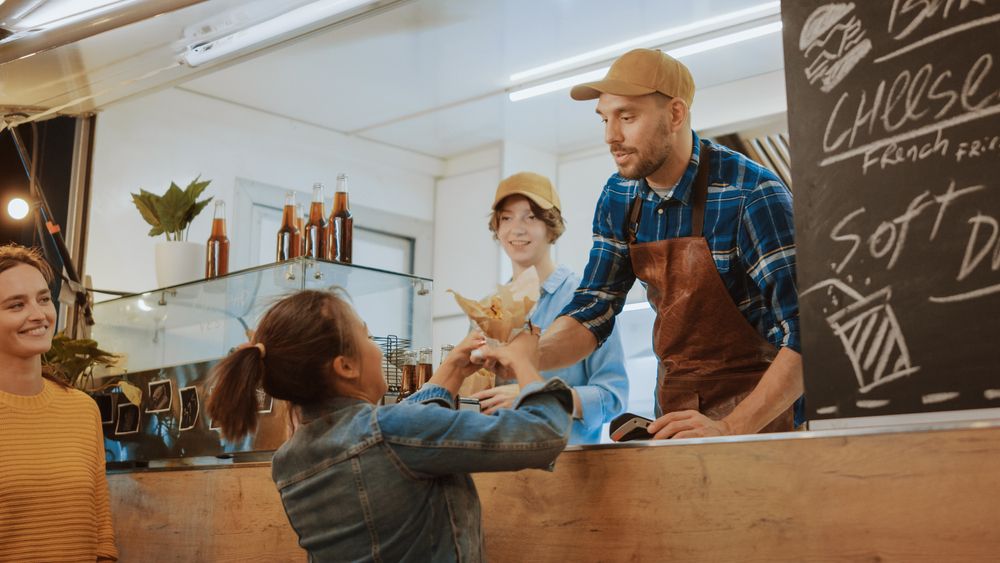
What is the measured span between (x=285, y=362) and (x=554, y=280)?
59.9 inches

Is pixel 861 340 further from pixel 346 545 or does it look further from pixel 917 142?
pixel 346 545

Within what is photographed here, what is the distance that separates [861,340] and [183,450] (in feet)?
6.64

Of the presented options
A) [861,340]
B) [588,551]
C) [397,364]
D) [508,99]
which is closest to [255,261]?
[508,99]

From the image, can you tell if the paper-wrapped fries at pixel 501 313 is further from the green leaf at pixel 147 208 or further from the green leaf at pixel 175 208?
the green leaf at pixel 147 208

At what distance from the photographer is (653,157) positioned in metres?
2.18

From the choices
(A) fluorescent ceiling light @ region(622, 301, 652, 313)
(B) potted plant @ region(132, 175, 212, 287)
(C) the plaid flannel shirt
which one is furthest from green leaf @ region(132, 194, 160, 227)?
(A) fluorescent ceiling light @ region(622, 301, 652, 313)

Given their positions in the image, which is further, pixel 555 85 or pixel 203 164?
pixel 203 164

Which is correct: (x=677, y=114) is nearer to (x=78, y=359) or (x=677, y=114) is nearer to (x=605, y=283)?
(x=605, y=283)

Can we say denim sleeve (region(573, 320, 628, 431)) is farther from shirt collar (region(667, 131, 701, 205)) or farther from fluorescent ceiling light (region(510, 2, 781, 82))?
fluorescent ceiling light (region(510, 2, 781, 82))

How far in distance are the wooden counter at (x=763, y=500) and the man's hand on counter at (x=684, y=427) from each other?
0.13 meters

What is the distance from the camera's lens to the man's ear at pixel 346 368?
1.61m

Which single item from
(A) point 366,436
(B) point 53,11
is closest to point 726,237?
(A) point 366,436

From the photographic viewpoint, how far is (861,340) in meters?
1.39

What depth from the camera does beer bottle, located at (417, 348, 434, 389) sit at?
2555 mm
